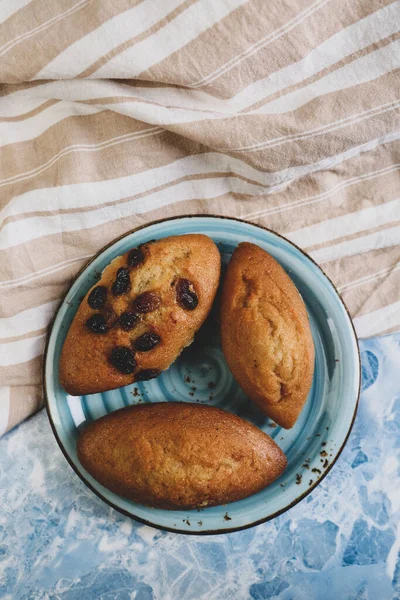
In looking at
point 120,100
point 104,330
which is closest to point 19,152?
point 120,100

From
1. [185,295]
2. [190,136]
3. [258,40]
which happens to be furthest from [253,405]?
[258,40]

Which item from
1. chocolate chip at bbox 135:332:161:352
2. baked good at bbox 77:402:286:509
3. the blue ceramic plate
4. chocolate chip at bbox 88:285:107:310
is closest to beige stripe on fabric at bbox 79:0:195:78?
the blue ceramic plate

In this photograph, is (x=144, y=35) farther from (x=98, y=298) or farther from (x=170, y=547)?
(x=170, y=547)

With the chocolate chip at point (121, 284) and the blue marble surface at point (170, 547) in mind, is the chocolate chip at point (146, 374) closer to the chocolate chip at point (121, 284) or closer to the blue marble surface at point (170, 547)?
the chocolate chip at point (121, 284)

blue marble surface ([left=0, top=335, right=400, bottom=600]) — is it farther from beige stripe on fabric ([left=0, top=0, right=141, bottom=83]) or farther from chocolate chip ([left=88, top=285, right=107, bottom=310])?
beige stripe on fabric ([left=0, top=0, right=141, bottom=83])

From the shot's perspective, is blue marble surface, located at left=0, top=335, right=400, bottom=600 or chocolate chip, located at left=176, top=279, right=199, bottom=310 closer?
chocolate chip, located at left=176, top=279, right=199, bottom=310

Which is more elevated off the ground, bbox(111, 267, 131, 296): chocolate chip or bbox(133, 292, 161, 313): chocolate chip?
bbox(111, 267, 131, 296): chocolate chip

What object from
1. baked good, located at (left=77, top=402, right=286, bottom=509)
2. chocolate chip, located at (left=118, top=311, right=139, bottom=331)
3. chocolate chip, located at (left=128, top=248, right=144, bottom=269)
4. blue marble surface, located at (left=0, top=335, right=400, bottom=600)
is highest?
chocolate chip, located at (left=128, top=248, right=144, bottom=269)
